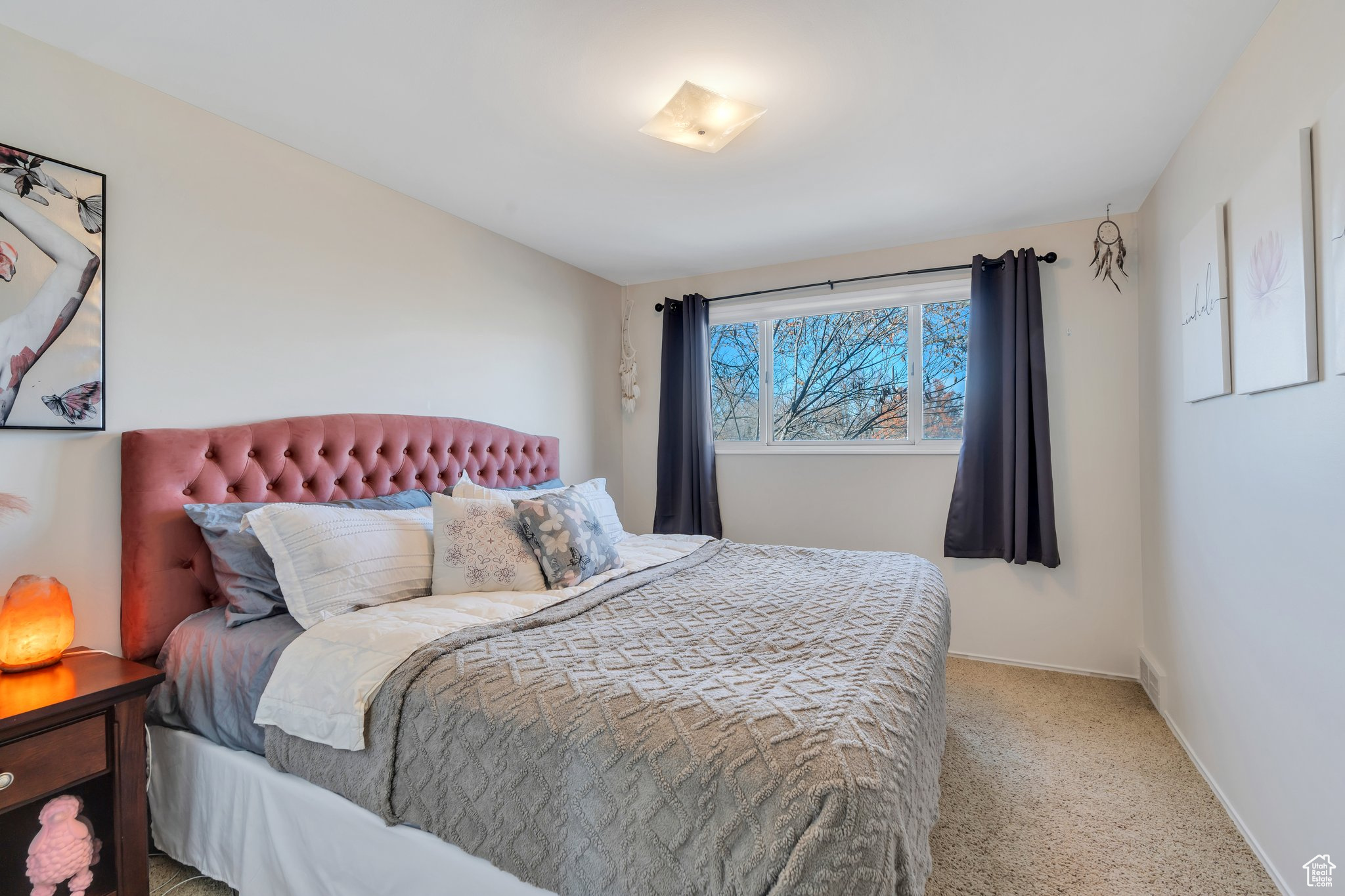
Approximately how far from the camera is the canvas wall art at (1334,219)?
4.52ft

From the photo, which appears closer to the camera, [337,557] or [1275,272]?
[1275,272]

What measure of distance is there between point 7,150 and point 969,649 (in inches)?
171

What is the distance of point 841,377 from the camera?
154 inches

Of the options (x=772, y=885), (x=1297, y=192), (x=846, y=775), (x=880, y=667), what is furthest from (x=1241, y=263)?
(x=772, y=885)

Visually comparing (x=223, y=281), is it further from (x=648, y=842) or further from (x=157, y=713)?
(x=648, y=842)

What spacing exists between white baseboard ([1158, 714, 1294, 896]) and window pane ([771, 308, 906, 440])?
187 cm

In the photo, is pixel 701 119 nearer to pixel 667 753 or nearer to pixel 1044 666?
pixel 667 753

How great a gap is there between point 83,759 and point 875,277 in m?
3.79

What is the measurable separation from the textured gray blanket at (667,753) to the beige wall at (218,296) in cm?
95

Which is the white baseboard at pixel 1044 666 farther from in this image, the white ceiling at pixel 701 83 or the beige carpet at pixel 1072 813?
the white ceiling at pixel 701 83

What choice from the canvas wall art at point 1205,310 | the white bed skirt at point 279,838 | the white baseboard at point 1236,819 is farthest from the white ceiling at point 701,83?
the white baseboard at point 1236,819

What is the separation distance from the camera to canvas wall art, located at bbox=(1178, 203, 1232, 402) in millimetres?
1987

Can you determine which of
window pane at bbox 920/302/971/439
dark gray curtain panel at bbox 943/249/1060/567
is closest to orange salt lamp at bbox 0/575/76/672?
dark gray curtain panel at bbox 943/249/1060/567
